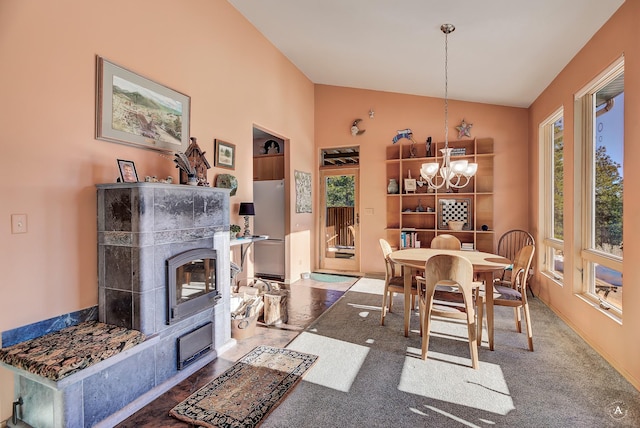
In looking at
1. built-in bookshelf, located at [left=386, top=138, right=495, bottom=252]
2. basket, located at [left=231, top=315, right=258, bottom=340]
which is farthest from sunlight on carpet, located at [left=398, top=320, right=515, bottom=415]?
built-in bookshelf, located at [left=386, top=138, right=495, bottom=252]

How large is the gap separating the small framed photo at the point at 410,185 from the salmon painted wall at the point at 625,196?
2.17m

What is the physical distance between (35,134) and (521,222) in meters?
5.86

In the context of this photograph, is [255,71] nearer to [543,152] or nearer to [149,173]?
[149,173]

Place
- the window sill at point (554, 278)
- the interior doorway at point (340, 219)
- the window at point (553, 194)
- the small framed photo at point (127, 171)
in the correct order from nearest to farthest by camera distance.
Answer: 1. the small framed photo at point (127, 171)
2. the window sill at point (554, 278)
3. the window at point (553, 194)
4. the interior doorway at point (340, 219)

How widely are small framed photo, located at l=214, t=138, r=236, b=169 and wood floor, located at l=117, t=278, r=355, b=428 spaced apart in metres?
1.88

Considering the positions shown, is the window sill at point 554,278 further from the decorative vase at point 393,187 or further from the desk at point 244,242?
the desk at point 244,242

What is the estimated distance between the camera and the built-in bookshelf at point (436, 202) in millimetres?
5090

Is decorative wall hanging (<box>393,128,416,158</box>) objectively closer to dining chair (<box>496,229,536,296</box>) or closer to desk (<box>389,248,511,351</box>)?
dining chair (<box>496,229,536,296</box>)

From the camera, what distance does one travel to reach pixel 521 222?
4953 millimetres

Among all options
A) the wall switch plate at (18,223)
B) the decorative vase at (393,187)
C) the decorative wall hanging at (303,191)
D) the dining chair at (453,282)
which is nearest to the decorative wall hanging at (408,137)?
the decorative vase at (393,187)

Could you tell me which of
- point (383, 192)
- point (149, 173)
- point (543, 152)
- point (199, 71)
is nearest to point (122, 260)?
point (149, 173)

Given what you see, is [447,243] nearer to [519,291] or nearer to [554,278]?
[519,291]

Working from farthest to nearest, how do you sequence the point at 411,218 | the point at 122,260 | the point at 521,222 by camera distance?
the point at 411,218 → the point at 521,222 → the point at 122,260

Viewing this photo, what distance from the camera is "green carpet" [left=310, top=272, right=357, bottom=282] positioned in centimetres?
541
